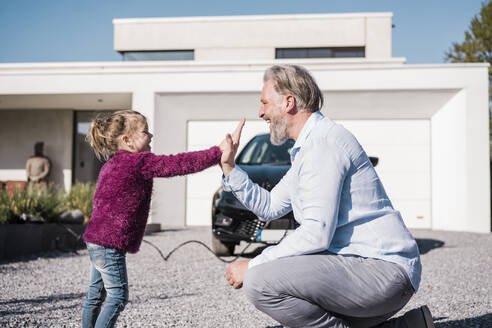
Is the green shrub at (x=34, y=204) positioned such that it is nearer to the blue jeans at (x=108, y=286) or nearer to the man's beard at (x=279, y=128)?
the blue jeans at (x=108, y=286)

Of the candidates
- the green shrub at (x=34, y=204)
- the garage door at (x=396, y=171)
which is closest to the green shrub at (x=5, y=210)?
the green shrub at (x=34, y=204)

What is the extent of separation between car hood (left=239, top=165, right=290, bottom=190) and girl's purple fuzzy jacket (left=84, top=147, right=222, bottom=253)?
8.75 feet

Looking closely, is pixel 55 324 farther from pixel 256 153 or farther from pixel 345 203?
pixel 256 153

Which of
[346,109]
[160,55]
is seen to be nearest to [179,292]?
[346,109]

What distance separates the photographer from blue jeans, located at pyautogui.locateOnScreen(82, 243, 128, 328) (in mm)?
2352

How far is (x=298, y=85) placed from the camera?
2141 millimetres

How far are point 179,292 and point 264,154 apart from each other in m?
2.71

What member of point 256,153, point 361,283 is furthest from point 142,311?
point 256,153

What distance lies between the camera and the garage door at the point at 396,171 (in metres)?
11.3

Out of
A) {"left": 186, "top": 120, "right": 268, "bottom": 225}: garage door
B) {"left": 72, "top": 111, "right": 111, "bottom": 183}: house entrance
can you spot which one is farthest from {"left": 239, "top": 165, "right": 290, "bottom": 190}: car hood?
{"left": 72, "top": 111, "right": 111, "bottom": 183}: house entrance

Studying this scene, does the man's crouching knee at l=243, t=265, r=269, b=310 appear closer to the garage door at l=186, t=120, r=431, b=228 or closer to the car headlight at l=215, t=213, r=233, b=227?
the car headlight at l=215, t=213, r=233, b=227

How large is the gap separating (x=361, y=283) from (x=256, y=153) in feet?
14.8

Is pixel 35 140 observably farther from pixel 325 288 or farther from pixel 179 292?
pixel 325 288

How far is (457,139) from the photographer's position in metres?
10.3
